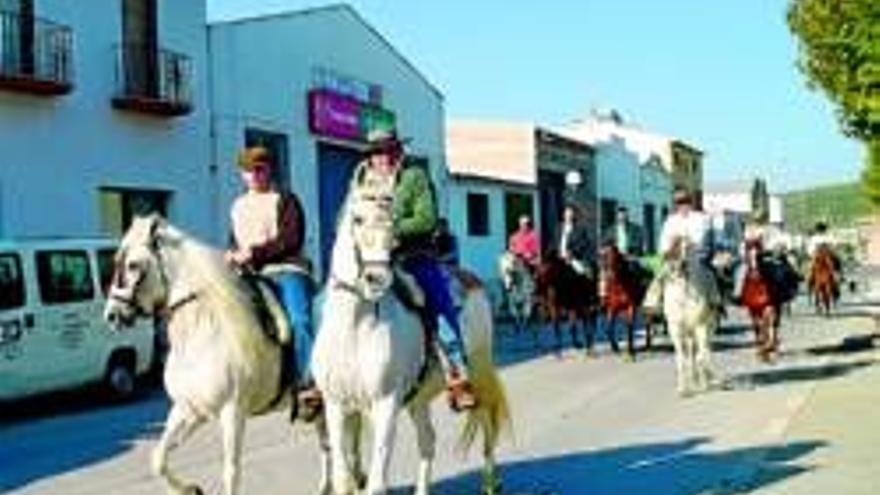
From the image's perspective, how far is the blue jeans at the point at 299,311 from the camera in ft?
39.8

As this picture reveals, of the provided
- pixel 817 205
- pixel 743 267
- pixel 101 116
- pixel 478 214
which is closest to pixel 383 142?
pixel 743 267

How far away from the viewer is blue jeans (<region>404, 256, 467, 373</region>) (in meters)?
11.9

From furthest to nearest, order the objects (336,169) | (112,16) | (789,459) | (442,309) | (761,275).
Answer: (336,169), (112,16), (761,275), (789,459), (442,309)

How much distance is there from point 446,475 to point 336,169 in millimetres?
30894

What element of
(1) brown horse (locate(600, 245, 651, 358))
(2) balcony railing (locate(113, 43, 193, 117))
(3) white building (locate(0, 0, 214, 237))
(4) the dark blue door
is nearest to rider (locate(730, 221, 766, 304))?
(1) brown horse (locate(600, 245, 651, 358))

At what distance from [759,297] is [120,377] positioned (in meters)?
8.39

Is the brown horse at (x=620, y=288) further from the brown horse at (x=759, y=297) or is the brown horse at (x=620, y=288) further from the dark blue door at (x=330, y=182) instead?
the dark blue door at (x=330, y=182)

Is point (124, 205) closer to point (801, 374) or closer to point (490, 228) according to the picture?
point (801, 374)

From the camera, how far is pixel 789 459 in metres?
13.8

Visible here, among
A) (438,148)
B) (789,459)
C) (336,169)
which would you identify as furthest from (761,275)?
(438,148)

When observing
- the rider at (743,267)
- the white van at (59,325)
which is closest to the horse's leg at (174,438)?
the white van at (59,325)

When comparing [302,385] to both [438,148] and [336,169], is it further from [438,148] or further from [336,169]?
[438,148]

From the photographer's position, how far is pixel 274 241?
12.4 metres

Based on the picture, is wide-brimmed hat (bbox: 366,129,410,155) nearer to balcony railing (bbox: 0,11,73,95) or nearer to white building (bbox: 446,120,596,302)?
balcony railing (bbox: 0,11,73,95)
